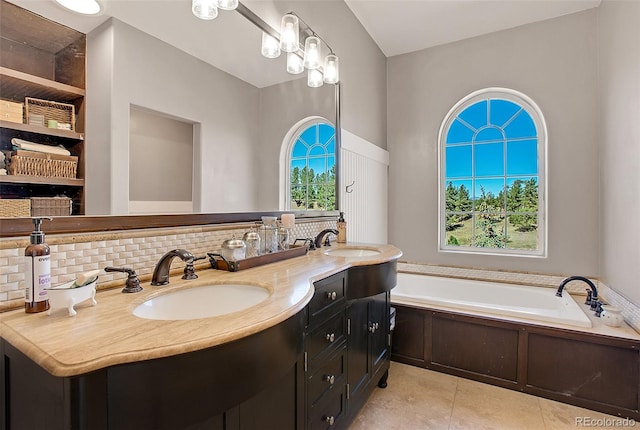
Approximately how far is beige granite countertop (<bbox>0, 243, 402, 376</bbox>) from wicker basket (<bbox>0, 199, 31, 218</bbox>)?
262mm

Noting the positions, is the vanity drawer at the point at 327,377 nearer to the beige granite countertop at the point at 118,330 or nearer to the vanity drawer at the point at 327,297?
the vanity drawer at the point at 327,297

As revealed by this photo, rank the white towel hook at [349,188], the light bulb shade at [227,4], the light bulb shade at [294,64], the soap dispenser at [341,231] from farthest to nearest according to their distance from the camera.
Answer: the white towel hook at [349,188], the soap dispenser at [341,231], the light bulb shade at [294,64], the light bulb shade at [227,4]

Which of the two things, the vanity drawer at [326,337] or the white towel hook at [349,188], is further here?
the white towel hook at [349,188]

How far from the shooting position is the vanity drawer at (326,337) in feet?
4.16

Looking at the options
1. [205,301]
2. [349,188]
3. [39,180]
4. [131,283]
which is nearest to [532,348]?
[349,188]

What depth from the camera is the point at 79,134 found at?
1.00 meters

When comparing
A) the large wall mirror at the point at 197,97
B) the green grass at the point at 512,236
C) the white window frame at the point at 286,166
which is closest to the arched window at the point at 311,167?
the white window frame at the point at 286,166

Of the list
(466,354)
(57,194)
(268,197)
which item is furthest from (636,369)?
(57,194)

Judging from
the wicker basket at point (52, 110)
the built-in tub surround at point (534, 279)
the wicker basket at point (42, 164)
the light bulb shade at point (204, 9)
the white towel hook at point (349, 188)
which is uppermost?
the light bulb shade at point (204, 9)

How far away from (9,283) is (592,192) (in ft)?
12.2

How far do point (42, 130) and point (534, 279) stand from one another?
3.52 meters

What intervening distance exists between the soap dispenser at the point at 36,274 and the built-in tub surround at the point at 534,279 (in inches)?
114

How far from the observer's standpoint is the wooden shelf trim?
866mm

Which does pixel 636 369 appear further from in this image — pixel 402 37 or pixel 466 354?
pixel 402 37
